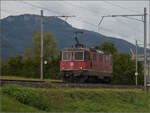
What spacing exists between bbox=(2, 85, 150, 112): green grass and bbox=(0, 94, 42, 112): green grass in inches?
17.7

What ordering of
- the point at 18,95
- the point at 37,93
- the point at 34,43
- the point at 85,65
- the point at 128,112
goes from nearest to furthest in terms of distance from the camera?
the point at 18,95 → the point at 37,93 → the point at 128,112 → the point at 85,65 → the point at 34,43

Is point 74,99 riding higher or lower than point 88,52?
lower

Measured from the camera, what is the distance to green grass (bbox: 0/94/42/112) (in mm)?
12103

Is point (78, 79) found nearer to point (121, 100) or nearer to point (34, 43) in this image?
point (121, 100)

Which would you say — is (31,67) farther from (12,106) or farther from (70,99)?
(12,106)

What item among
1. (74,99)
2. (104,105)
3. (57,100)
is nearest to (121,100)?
(104,105)

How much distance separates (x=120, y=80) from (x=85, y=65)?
27.4 m

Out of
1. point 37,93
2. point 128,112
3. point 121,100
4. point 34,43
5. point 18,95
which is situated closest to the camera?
point 18,95

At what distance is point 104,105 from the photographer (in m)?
17.9

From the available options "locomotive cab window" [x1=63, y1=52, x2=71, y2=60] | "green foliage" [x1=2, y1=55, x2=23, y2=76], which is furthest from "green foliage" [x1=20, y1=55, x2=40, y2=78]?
"locomotive cab window" [x1=63, y1=52, x2=71, y2=60]

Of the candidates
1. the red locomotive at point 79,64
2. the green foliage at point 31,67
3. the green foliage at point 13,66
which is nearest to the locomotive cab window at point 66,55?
the red locomotive at point 79,64

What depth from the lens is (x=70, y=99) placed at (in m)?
17.0

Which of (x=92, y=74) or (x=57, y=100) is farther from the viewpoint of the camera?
(x=92, y=74)

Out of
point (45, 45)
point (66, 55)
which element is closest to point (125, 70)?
point (66, 55)
